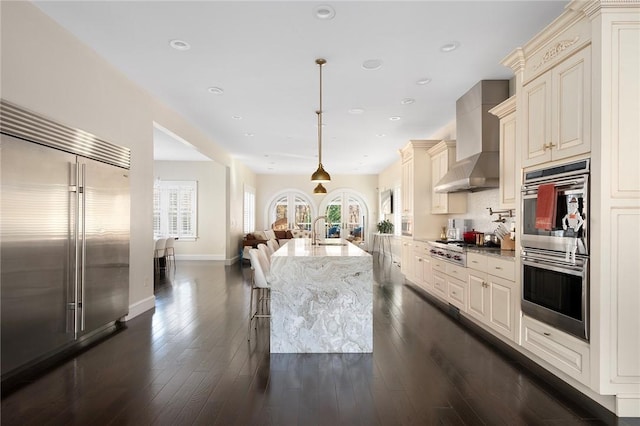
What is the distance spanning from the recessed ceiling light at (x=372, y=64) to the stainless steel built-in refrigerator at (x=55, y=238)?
297cm

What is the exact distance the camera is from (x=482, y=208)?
5191 millimetres

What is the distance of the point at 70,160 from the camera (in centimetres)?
328

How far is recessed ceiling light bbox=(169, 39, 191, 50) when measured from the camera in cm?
343

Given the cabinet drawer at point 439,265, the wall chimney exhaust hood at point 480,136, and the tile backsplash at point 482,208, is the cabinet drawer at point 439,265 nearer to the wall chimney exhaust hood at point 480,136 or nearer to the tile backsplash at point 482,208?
the tile backsplash at point 482,208

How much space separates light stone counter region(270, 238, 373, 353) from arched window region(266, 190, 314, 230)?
1008cm

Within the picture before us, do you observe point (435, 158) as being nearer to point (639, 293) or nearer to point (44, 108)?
point (639, 293)

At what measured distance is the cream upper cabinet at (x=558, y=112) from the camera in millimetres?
2471

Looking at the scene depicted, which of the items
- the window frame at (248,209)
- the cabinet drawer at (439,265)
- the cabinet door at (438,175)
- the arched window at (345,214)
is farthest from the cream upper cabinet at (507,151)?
the arched window at (345,214)

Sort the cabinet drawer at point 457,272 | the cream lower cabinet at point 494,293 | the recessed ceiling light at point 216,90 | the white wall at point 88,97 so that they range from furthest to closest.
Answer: the recessed ceiling light at point 216,90
the cabinet drawer at point 457,272
the cream lower cabinet at point 494,293
the white wall at point 88,97

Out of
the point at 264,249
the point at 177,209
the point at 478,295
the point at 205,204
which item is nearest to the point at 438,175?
the point at 478,295

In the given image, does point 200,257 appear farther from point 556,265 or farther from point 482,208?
point 556,265

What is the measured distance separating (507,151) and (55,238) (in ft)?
15.1

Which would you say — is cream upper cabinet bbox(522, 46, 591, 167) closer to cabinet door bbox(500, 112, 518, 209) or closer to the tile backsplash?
cabinet door bbox(500, 112, 518, 209)

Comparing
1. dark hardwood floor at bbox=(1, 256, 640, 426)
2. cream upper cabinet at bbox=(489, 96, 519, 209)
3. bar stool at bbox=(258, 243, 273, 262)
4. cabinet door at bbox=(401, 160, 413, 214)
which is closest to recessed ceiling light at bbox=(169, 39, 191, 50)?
bar stool at bbox=(258, 243, 273, 262)
